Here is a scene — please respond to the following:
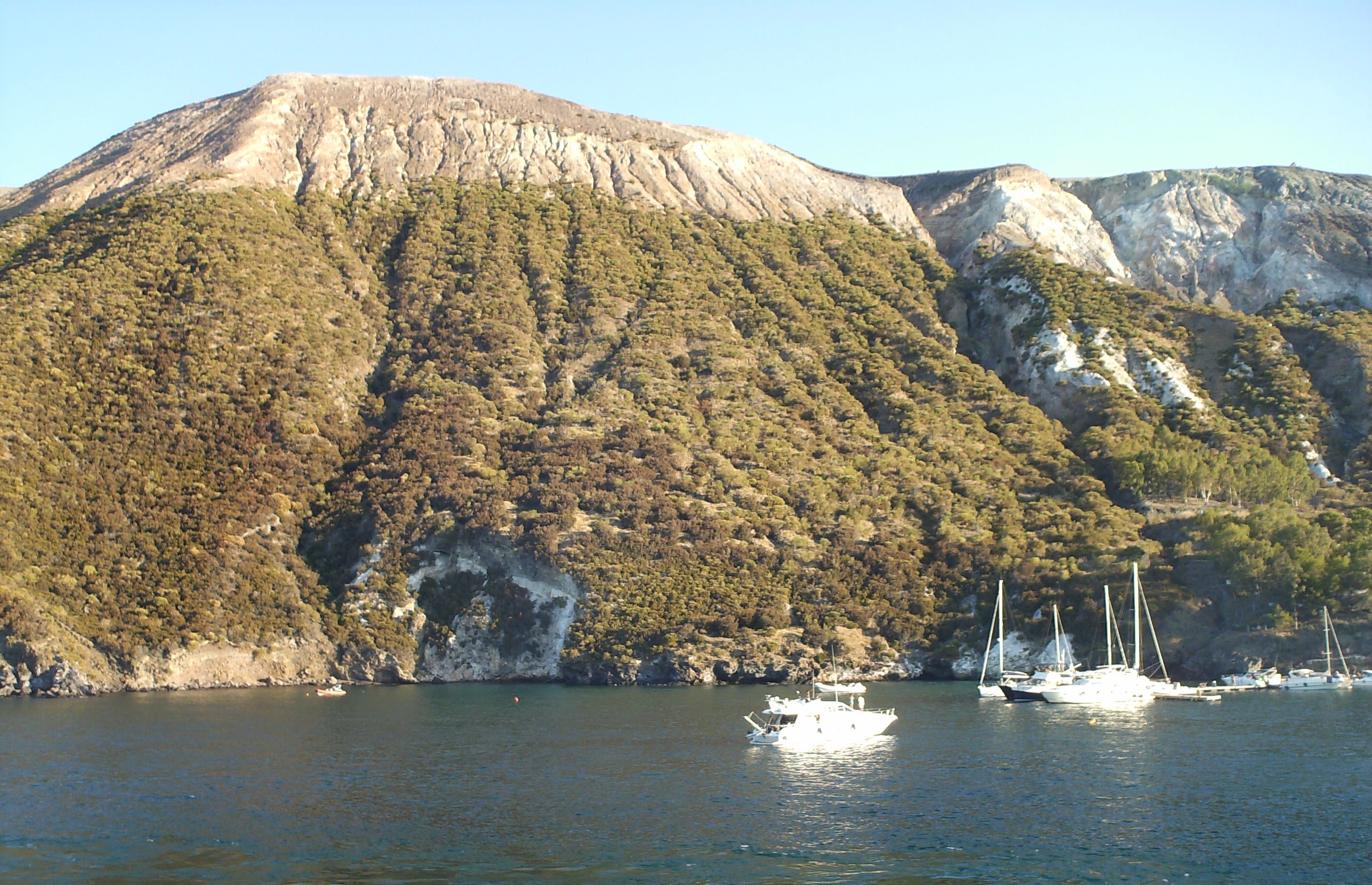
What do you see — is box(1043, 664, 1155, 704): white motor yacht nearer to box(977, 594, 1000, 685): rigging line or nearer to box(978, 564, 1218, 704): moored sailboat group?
box(978, 564, 1218, 704): moored sailboat group

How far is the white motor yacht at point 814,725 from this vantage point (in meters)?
68.6

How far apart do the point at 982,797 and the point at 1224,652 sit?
59.7 meters

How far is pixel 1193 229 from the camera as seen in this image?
7411 inches

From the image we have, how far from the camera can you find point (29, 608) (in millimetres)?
94875

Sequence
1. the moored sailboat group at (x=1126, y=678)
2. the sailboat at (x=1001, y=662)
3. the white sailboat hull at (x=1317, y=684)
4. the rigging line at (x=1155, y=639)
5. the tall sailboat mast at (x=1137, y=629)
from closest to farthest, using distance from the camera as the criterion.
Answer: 1. the moored sailboat group at (x=1126, y=678)
2. the sailboat at (x=1001, y=662)
3. the white sailboat hull at (x=1317, y=684)
4. the tall sailboat mast at (x=1137, y=629)
5. the rigging line at (x=1155, y=639)

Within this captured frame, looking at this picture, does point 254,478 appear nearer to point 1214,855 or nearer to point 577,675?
point 577,675

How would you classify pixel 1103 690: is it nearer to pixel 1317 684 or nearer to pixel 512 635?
pixel 1317 684

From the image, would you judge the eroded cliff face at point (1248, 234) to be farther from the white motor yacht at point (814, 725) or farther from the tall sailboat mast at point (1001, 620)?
the white motor yacht at point (814, 725)

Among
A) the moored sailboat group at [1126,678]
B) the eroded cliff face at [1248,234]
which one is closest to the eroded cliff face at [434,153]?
the eroded cliff face at [1248,234]

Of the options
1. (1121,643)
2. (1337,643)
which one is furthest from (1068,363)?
(1337,643)

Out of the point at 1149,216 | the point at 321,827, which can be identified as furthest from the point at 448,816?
the point at 1149,216

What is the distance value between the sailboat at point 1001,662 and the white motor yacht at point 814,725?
23.1 metres

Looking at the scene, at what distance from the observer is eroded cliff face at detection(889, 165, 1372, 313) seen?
570 feet

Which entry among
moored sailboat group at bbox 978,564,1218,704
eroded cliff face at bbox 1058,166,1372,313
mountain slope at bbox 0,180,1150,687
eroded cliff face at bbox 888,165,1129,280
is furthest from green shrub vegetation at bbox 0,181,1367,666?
eroded cliff face at bbox 1058,166,1372,313
